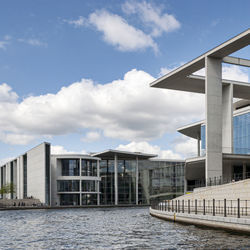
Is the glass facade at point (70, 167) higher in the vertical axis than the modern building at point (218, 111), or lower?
lower

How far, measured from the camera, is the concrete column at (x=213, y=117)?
48.8 m

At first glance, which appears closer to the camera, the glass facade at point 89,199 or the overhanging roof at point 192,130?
the overhanging roof at point 192,130

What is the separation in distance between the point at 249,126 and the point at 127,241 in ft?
140

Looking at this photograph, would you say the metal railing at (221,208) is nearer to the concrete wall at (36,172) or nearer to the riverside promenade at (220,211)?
the riverside promenade at (220,211)

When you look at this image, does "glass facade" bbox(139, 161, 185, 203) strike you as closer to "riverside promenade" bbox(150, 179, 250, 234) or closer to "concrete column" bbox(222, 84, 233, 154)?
"concrete column" bbox(222, 84, 233, 154)

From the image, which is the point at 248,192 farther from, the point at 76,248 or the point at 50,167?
the point at 50,167

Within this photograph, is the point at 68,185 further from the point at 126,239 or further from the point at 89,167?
the point at 126,239

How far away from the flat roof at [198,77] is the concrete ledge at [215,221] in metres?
20.8

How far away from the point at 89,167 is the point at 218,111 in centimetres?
4336

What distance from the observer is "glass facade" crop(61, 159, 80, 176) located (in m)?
85.9

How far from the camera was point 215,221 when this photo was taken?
26.5 meters

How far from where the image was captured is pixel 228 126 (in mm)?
53125

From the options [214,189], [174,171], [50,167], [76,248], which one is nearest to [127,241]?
[76,248]

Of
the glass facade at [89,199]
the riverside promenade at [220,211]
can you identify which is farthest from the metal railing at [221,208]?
the glass facade at [89,199]
